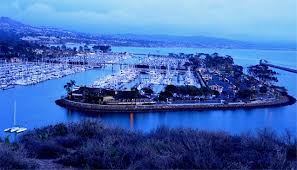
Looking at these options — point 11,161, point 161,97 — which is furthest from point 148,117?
point 11,161

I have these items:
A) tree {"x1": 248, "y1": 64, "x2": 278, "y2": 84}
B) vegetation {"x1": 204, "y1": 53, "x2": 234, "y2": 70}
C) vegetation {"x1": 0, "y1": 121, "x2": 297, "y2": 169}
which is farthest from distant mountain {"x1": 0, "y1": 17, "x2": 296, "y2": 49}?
vegetation {"x1": 0, "y1": 121, "x2": 297, "y2": 169}

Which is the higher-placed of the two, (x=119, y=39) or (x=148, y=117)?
(x=119, y=39)

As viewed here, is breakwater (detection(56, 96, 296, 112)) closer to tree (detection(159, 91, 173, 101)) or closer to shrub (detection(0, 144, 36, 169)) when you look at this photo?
tree (detection(159, 91, 173, 101))

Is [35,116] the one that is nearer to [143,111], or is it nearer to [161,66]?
[143,111]

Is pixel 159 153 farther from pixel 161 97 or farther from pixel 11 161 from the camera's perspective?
pixel 161 97

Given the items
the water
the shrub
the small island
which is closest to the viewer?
the shrub

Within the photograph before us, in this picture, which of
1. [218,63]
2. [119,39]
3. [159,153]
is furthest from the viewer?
[119,39]

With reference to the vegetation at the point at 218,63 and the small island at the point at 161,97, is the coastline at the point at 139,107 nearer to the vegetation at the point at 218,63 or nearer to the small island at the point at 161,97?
the small island at the point at 161,97

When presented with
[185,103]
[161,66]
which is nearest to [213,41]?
[161,66]
